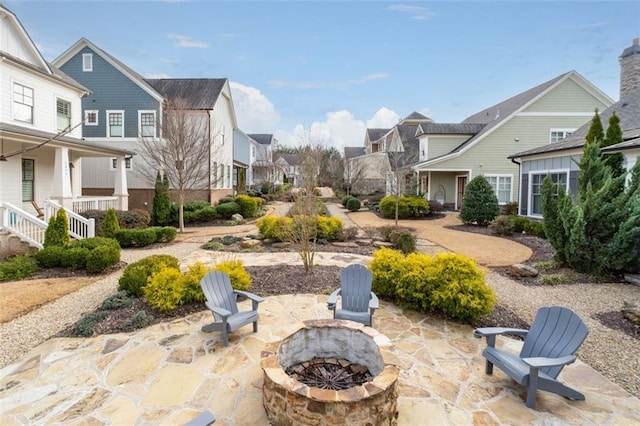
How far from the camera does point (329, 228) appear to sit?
12.6 meters

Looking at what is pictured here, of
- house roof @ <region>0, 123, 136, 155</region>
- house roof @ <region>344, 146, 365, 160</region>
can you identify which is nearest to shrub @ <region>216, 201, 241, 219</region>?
house roof @ <region>0, 123, 136, 155</region>

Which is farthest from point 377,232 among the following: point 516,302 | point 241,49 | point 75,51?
point 75,51

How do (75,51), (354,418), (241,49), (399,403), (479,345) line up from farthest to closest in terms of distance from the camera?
(75,51) < (241,49) < (479,345) < (399,403) < (354,418)

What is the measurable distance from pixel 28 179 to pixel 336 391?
15.7 metres

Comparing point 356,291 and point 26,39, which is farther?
point 26,39

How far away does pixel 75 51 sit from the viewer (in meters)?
19.3

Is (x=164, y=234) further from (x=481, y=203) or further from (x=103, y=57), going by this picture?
(x=481, y=203)

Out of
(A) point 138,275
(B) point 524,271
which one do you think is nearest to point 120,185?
(A) point 138,275

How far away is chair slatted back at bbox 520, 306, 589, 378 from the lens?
3551 millimetres

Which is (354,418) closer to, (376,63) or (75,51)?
(376,63)

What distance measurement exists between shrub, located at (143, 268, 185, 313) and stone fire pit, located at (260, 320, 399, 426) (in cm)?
282

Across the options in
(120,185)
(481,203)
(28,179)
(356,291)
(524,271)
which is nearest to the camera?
(356,291)

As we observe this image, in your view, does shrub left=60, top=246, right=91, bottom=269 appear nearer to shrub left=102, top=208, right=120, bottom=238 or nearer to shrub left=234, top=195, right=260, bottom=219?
shrub left=102, top=208, right=120, bottom=238

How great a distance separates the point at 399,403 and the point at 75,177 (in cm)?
1777
